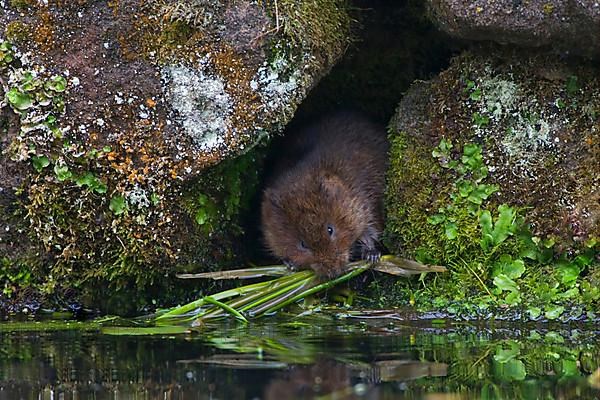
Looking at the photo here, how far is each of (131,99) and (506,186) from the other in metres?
2.32

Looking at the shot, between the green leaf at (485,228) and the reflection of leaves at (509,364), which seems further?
the green leaf at (485,228)

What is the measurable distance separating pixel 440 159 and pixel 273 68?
119 cm

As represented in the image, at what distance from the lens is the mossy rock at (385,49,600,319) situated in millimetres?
5570

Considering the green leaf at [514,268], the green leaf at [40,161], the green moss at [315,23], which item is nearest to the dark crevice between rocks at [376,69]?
the green moss at [315,23]

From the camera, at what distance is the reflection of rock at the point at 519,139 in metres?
5.59

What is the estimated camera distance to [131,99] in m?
5.53

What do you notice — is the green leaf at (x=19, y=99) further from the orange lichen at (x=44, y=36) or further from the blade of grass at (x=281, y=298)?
the blade of grass at (x=281, y=298)

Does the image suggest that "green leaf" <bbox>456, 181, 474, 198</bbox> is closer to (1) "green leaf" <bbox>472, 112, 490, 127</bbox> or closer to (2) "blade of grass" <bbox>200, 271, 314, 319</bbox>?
(1) "green leaf" <bbox>472, 112, 490, 127</bbox>

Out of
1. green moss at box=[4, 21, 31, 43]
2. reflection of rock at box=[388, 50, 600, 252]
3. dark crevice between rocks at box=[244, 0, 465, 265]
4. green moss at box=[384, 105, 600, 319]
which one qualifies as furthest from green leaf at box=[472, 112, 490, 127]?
green moss at box=[4, 21, 31, 43]

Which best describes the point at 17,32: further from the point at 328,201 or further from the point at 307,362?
the point at 307,362

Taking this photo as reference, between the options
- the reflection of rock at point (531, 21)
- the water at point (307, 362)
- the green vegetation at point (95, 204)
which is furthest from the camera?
the green vegetation at point (95, 204)

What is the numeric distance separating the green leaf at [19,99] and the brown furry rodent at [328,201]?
1.67 meters

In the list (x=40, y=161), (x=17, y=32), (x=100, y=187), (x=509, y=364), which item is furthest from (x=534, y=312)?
(x=17, y=32)

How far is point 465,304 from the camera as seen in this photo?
5.62 metres
